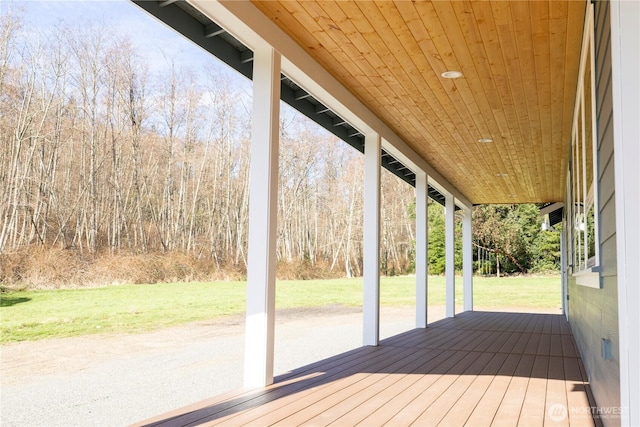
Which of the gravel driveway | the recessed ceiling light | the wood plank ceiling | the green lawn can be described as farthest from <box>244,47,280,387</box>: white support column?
the green lawn

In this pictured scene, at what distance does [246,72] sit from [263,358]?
2369mm

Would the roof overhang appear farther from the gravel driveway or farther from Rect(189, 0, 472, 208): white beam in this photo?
the gravel driveway

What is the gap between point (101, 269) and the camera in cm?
1478

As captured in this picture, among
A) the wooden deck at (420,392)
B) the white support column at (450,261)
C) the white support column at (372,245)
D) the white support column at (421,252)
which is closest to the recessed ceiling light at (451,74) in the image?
the white support column at (372,245)

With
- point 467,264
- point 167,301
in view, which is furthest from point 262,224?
point 167,301

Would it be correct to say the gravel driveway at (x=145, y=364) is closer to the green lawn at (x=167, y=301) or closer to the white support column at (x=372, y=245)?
the green lawn at (x=167, y=301)

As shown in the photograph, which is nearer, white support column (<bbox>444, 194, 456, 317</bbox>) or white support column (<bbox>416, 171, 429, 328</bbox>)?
white support column (<bbox>416, 171, 429, 328</bbox>)

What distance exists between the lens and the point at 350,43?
4266mm

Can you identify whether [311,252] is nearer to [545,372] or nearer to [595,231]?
[545,372]

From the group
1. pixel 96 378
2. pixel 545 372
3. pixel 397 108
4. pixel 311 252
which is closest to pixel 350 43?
pixel 397 108

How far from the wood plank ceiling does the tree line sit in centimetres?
1030

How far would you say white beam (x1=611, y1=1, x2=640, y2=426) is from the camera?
196 cm

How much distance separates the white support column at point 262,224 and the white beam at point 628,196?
232 cm

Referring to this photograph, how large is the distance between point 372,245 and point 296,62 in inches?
99.7
